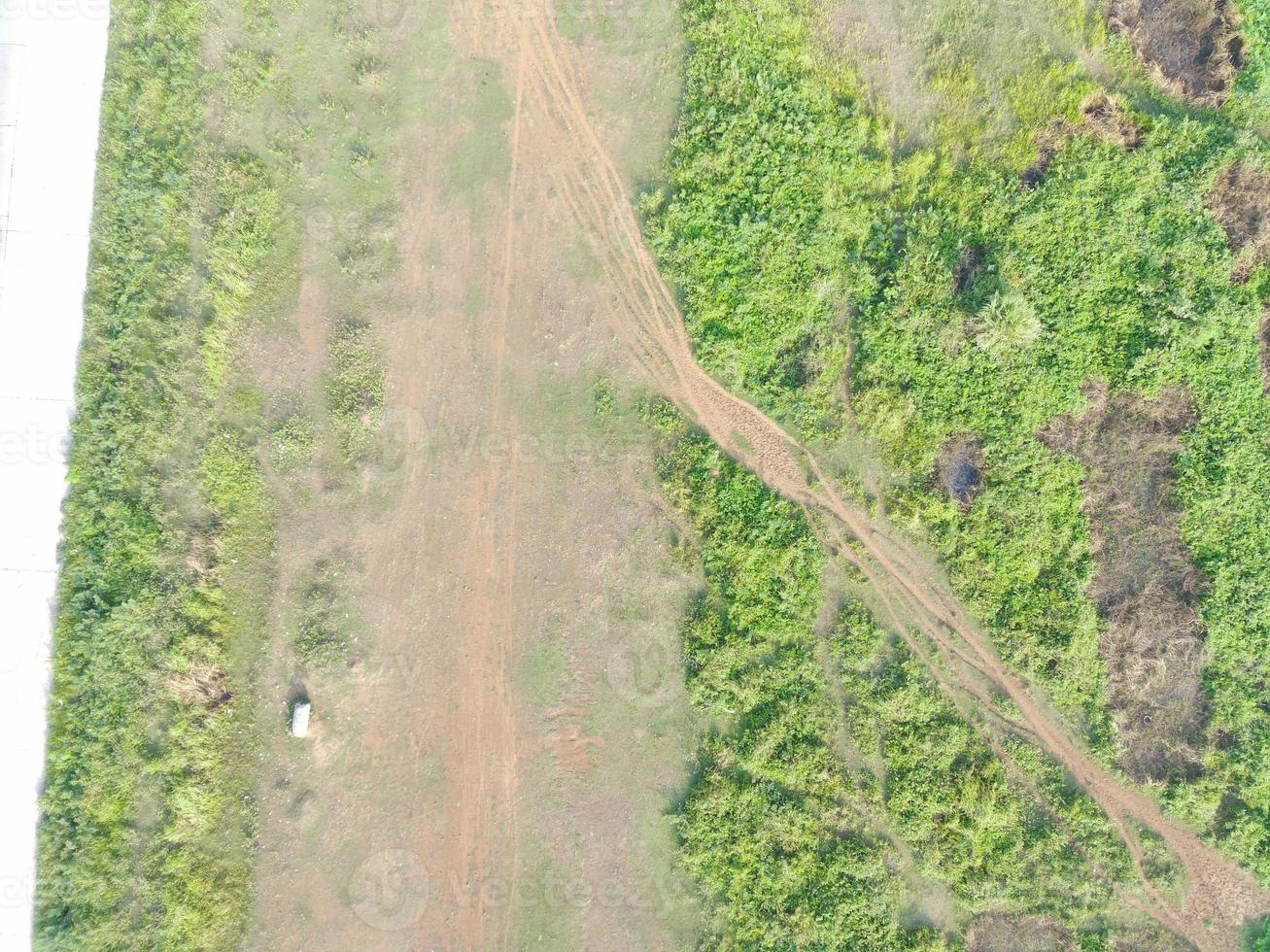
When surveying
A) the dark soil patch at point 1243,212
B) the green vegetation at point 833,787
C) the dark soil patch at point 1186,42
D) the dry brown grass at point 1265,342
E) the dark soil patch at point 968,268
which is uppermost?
the dark soil patch at point 1186,42

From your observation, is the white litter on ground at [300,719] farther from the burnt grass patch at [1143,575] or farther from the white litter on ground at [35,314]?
the burnt grass patch at [1143,575]

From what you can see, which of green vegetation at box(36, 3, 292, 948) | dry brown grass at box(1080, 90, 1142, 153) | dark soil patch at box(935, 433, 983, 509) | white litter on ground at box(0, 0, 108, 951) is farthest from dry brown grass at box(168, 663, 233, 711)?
dry brown grass at box(1080, 90, 1142, 153)

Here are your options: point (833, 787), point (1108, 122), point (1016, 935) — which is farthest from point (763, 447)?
point (1016, 935)

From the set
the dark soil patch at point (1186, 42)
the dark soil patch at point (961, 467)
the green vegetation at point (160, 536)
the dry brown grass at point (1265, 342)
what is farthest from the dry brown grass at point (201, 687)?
the dark soil patch at point (1186, 42)

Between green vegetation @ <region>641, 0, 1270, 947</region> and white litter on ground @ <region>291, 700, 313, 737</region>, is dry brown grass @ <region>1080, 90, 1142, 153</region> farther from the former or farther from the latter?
white litter on ground @ <region>291, 700, 313, 737</region>

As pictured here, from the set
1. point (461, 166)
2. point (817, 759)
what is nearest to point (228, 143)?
point (461, 166)

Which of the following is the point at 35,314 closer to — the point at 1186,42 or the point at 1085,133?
the point at 1085,133
